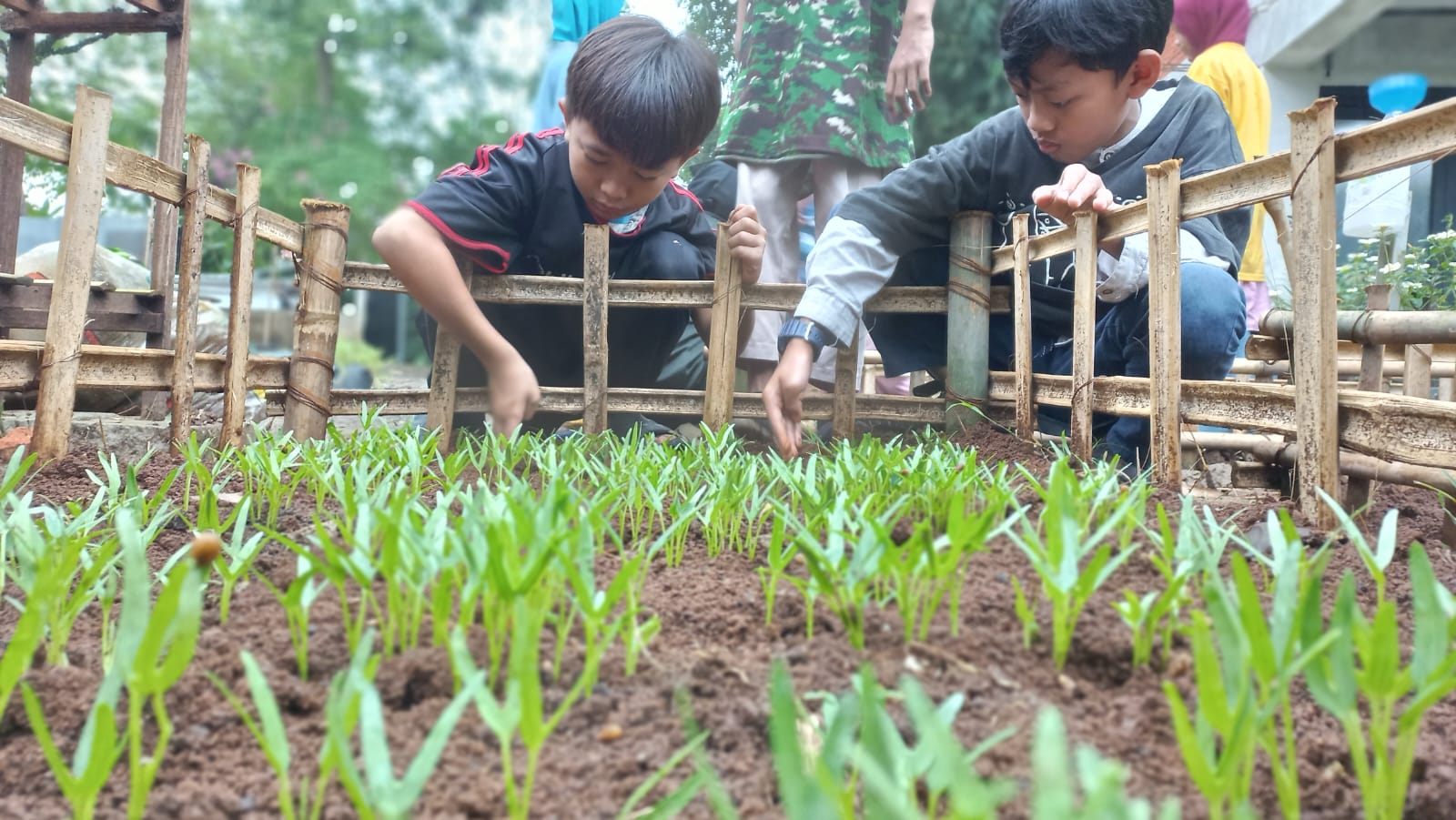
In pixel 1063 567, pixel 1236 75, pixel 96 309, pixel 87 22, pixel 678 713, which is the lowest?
pixel 678 713

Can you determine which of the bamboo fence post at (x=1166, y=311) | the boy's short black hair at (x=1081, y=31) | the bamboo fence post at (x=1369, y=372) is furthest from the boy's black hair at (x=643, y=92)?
the bamboo fence post at (x=1369, y=372)

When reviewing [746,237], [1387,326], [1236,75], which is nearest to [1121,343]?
[1387,326]

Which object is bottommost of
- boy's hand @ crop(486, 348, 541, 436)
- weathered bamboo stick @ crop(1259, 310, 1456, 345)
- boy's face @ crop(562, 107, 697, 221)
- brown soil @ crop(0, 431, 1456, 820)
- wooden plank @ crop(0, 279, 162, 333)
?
brown soil @ crop(0, 431, 1456, 820)

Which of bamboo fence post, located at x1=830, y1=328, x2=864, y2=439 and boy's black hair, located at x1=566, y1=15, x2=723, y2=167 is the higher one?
boy's black hair, located at x1=566, y1=15, x2=723, y2=167

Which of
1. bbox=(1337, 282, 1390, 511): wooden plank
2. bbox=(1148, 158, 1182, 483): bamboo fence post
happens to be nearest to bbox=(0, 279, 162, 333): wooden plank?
bbox=(1148, 158, 1182, 483): bamboo fence post

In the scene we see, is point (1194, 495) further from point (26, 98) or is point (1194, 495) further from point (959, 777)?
point (26, 98)

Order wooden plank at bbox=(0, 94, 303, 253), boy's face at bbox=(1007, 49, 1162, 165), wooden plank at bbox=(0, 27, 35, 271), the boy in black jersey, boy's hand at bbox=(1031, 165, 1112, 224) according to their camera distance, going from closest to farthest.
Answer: wooden plank at bbox=(0, 94, 303, 253)
boy's hand at bbox=(1031, 165, 1112, 224)
boy's face at bbox=(1007, 49, 1162, 165)
the boy in black jersey
wooden plank at bbox=(0, 27, 35, 271)

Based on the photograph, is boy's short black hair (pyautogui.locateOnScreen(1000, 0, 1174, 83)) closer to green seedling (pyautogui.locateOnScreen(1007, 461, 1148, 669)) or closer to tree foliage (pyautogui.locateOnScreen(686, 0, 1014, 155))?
green seedling (pyautogui.locateOnScreen(1007, 461, 1148, 669))

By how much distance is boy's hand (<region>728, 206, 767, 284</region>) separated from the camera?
3.40m

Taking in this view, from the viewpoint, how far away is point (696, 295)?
3586mm

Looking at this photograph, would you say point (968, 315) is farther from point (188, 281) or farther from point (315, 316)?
point (188, 281)

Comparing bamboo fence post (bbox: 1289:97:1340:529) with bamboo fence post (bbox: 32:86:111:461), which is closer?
bamboo fence post (bbox: 1289:97:1340:529)

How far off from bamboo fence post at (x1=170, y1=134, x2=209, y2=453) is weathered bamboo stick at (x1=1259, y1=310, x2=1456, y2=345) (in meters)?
2.68

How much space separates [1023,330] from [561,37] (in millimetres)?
2286
